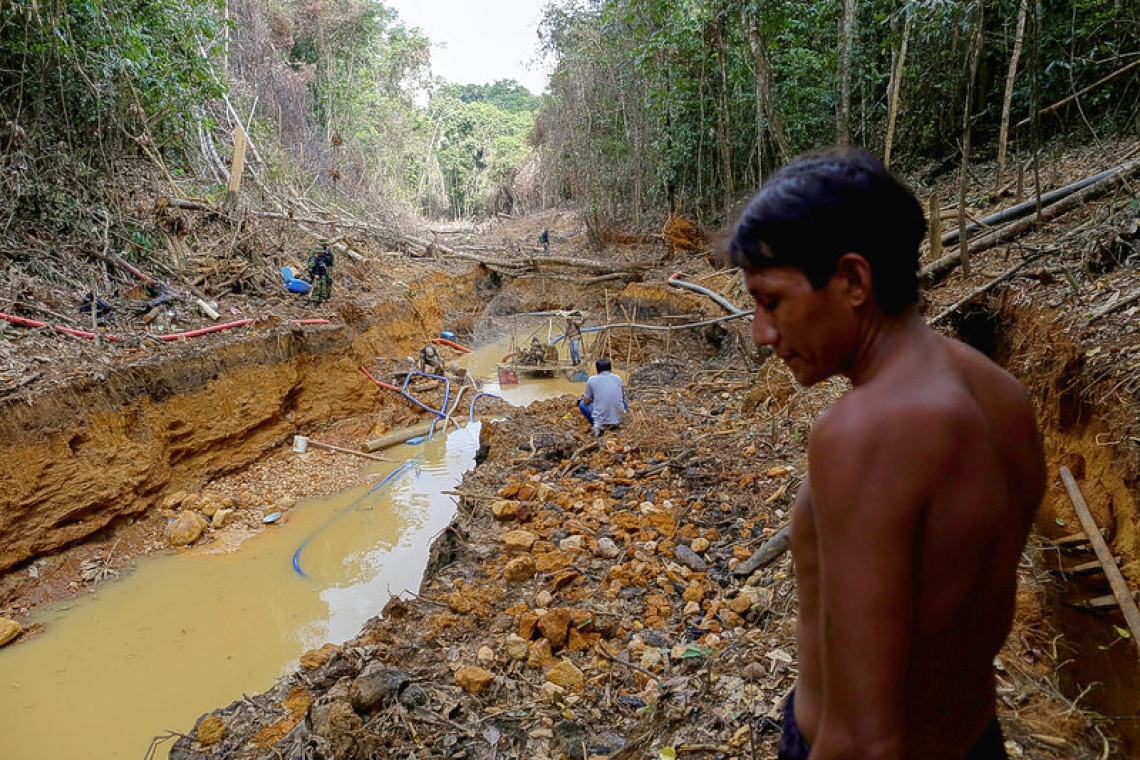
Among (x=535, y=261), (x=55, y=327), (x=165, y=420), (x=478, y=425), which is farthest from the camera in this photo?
(x=535, y=261)

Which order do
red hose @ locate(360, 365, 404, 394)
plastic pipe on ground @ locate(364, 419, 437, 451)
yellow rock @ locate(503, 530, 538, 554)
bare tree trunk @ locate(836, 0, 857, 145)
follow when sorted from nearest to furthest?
yellow rock @ locate(503, 530, 538, 554)
bare tree trunk @ locate(836, 0, 857, 145)
plastic pipe on ground @ locate(364, 419, 437, 451)
red hose @ locate(360, 365, 404, 394)

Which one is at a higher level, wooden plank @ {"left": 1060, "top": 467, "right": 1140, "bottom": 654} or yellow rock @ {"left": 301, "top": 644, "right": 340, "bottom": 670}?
wooden plank @ {"left": 1060, "top": 467, "right": 1140, "bottom": 654}

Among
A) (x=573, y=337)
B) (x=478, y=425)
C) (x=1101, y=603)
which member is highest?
(x=1101, y=603)

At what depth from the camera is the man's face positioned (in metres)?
0.79

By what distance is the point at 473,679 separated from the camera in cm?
284

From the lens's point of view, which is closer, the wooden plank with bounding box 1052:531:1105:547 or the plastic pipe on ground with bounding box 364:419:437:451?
the wooden plank with bounding box 1052:531:1105:547

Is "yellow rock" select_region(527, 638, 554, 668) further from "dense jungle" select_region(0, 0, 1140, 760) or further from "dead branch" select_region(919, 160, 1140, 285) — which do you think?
"dead branch" select_region(919, 160, 1140, 285)

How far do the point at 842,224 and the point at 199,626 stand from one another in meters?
6.23

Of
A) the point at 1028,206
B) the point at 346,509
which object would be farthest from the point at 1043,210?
the point at 346,509

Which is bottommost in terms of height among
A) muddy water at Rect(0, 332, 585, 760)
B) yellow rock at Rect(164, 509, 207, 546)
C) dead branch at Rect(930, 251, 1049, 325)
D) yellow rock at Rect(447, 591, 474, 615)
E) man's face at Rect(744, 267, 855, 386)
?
muddy water at Rect(0, 332, 585, 760)

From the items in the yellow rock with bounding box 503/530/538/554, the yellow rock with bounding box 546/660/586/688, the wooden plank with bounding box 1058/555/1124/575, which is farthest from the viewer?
the yellow rock with bounding box 503/530/538/554

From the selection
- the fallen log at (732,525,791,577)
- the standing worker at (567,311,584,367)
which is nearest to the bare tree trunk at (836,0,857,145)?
the standing worker at (567,311,584,367)

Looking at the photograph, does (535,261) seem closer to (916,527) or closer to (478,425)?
(478,425)

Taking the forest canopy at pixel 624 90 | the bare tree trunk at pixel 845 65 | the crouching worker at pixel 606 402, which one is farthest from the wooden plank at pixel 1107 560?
the bare tree trunk at pixel 845 65
